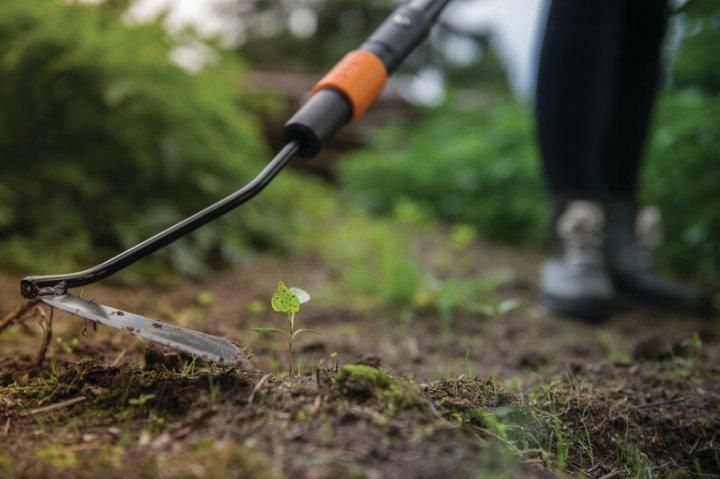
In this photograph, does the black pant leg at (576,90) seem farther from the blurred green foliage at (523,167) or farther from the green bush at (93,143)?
the green bush at (93,143)

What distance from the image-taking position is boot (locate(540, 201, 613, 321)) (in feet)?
7.93

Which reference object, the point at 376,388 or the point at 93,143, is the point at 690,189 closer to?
the point at 376,388

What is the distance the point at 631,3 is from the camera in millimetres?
2572

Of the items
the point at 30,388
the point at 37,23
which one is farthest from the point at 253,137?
the point at 30,388

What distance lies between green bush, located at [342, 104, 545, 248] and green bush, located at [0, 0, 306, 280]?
1.98 meters

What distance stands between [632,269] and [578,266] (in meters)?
0.39

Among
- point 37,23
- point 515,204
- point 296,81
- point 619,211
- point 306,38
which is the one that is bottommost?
point 619,211

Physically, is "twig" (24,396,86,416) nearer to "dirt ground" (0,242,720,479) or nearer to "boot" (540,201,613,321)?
"dirt ground" (0,242,720,479)

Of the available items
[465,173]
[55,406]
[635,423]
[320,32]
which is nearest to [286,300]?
[55,406]

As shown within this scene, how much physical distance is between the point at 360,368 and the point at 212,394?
242 mm

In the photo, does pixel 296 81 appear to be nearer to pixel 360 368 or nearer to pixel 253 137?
pixel 253 137

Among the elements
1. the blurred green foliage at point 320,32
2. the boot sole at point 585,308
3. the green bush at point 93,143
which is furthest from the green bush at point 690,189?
the blurred green foliage at point 320,32

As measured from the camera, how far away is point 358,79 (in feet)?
4.32

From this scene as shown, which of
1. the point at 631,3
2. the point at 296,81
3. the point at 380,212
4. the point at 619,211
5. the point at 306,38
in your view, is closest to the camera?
the point at 631,3
